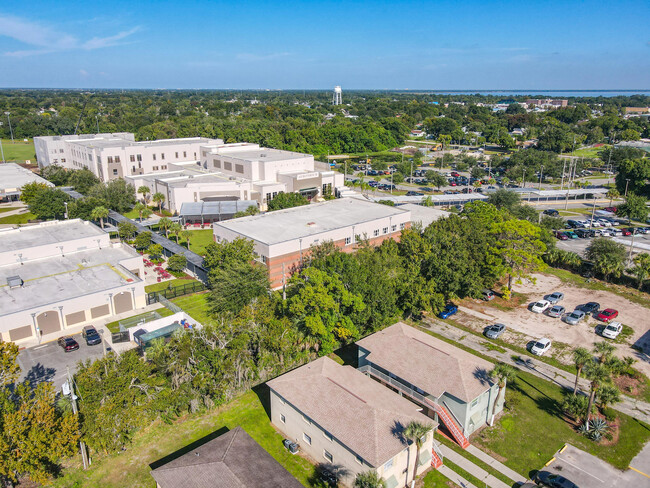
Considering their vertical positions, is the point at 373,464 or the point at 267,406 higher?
the point at 373,464

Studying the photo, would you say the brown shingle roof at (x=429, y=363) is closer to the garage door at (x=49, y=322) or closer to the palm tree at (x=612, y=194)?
the garage door at (x=49, y=322)

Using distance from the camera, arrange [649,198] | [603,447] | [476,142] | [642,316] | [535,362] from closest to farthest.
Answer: [603,447], [535,362], [642,316], [649,198], [476,142]

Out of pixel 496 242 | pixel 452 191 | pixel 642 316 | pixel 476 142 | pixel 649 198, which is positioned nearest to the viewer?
pixel 642 316

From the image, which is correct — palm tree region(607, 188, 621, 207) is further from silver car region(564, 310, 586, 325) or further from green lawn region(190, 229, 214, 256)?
green lawn region(190, 229, 214, 256)

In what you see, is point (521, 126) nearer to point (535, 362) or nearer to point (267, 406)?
point (535, 362)

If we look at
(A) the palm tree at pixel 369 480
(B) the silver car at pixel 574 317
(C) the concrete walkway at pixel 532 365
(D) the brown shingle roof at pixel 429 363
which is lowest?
(C) the concrete walkway at pixel 532 365

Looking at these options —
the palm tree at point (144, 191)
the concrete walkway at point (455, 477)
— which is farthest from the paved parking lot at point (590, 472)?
the palm tree at point (144, 191)

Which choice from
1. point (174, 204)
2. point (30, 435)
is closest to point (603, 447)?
point (30, 435)

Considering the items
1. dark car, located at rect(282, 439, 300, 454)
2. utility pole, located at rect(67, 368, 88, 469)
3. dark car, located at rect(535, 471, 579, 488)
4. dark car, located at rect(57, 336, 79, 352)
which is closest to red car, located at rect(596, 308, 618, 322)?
dark car, located at rect(535, 471, 579, 488)

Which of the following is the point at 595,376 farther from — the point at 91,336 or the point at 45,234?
the point at 45,234
